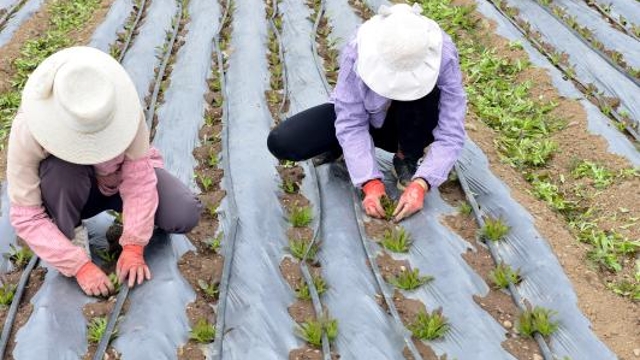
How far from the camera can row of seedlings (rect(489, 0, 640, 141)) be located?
427 centimetres

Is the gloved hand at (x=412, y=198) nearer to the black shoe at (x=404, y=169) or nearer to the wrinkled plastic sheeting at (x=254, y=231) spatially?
the black shoe at (x=404, y=169)

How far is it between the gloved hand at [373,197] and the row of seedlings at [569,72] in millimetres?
1813

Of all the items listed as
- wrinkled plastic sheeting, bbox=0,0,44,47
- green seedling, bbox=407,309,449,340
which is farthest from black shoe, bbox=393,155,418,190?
wrinkled plastic sheeting, bbox=0,0,44,47

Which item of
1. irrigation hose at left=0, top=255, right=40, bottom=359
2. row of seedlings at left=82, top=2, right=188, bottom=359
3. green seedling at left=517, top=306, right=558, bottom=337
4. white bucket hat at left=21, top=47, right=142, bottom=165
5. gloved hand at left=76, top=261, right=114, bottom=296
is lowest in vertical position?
irrigation hose at left=0, top=255, right=40, bottom=359

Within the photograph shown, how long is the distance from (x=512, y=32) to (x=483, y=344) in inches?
131

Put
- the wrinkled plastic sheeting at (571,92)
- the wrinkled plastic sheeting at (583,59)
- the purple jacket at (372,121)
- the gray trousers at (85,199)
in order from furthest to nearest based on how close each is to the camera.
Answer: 1. the wrinkled plastic sheeting at (583,59)
2. the wrinkled plastic sheeting at (571,92)
3. the purple jacket at (372,121)
4. the gray trousers at (85,199)

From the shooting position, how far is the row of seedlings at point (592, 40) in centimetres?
481

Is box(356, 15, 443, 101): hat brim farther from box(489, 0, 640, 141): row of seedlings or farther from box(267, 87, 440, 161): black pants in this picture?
box(489, 0, 640, 141): row of seedlings

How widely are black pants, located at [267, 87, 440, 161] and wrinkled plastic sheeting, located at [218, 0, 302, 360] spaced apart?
0.28m

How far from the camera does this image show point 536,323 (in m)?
2.76

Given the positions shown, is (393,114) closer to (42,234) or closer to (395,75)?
(395,75)

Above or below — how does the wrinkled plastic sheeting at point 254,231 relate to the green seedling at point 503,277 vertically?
below


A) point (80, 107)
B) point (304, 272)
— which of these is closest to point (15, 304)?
point (80, 107)

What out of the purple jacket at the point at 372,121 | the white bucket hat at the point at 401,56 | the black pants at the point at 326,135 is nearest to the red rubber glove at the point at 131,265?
the black pants at the point at 326,135
